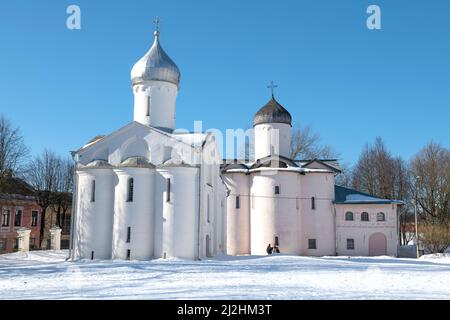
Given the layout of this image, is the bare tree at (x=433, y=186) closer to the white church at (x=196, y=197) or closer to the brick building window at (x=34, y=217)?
the white church at (x=196, y=197)

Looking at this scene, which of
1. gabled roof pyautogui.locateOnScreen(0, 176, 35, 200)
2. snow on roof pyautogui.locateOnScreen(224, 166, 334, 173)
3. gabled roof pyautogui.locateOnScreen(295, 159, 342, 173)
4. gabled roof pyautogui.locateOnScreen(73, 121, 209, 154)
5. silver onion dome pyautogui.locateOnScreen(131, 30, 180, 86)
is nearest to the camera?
gabled roof pyautogui.locateOnScreen(73, 121, 209, 154)

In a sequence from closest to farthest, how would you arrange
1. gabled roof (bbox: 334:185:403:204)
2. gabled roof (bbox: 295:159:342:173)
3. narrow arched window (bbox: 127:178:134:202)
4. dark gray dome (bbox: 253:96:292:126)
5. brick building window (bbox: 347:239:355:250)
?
narrow arched window (bbox: 127:178:134:202) < brick building window (bbox: 347:239:355:250) < gabled roof (bbox: 334:185:403:204) < gabled roof (bbox: 295:159:342:173) < dark gray dome (bbox: 253:96:292:126)

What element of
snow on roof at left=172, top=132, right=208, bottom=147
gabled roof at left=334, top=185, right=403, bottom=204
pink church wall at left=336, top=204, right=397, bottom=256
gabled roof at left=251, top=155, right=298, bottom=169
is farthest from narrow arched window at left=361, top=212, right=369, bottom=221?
snow on roof at left=172, top=132, right=208, bottom=147

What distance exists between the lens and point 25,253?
93.6 feet

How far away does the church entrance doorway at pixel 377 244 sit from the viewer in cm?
3481

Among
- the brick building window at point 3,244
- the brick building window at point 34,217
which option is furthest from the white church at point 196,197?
the brick building window at point 34,217

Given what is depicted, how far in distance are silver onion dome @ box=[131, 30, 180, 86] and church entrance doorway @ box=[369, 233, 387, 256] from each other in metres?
18.2

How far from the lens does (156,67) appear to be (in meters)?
27.5

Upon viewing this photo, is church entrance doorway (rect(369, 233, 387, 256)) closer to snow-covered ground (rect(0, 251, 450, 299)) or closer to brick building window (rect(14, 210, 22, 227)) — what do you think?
snow-covered ground (rect(0, 251, 450, 299))

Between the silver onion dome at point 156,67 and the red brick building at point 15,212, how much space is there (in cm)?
1180

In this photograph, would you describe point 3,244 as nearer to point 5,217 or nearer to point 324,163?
point 5,217

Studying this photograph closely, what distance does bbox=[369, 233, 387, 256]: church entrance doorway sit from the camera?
34812mm

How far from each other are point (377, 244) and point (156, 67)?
20.1 meters

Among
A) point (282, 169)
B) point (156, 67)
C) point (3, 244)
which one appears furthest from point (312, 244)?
point (3, 244)
